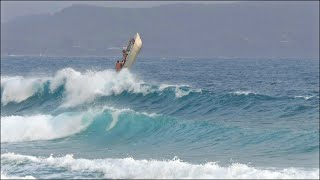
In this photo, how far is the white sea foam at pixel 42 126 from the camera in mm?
34656

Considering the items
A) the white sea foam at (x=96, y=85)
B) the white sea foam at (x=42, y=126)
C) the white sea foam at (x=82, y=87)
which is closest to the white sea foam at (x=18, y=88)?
the white sea foam at (x=82, y=87)

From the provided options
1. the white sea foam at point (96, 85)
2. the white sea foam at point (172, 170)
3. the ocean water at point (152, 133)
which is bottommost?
the white sea foam at point (172, 170)

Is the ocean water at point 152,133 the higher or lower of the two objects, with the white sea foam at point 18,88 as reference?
lower

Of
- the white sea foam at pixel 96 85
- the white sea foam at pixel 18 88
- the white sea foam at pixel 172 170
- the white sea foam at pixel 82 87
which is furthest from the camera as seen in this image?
the white sea foam at pixel 18 88

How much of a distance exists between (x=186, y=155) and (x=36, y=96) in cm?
2986

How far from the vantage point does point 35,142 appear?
33250 millimetres

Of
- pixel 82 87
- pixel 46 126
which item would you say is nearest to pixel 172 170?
pixel 46 126

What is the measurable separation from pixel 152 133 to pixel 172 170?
1214 centimetres

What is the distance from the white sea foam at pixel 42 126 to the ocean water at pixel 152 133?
0.06 meters

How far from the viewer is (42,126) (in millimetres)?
36844

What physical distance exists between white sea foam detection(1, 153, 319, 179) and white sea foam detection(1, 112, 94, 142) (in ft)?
31.9

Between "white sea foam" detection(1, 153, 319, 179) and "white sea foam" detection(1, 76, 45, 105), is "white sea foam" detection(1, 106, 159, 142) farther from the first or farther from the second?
"white sea foam" detection(1, 76, 45, 105)

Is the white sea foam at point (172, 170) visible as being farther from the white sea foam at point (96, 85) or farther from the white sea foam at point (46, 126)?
the white sea foam at point (96, 85)

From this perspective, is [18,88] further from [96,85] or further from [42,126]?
[42,126]
